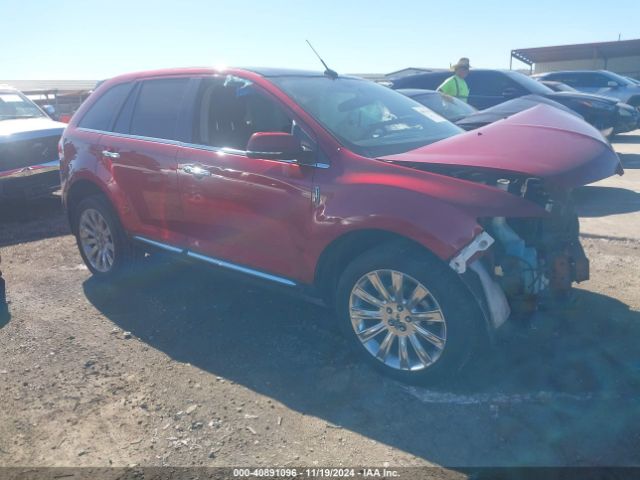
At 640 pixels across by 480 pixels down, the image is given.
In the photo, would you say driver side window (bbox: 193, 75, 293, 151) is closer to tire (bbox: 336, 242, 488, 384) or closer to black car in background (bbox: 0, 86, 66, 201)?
tire (bbox: 336, 242, 488, 384)

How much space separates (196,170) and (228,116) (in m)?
0.52

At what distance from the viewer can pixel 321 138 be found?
3.57 metres

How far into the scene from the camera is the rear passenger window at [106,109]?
5020mm

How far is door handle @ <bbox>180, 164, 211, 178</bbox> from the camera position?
4055mm

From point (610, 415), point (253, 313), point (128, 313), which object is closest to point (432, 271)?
point (610, 415)

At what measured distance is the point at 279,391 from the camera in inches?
133

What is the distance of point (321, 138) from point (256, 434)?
5.86 feet

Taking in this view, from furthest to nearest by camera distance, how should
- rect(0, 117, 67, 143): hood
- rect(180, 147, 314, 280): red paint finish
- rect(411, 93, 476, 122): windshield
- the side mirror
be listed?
rect(411, 93, 476, 122): windshield
rect(0, 117, 67, 143): hood
rect(180, 147, 314, 280): red paint finish
the side mirror

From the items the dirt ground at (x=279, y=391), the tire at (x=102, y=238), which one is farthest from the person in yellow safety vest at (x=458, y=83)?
the tire at (x=102, y=238)

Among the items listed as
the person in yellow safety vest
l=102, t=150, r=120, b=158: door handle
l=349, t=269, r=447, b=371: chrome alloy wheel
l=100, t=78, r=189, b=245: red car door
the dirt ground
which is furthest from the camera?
the person in yellow safety vest

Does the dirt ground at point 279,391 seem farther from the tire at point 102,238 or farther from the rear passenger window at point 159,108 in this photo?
the rear passenger window at point 159,108

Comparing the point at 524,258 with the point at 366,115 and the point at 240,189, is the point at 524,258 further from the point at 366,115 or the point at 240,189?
the point at 240,189

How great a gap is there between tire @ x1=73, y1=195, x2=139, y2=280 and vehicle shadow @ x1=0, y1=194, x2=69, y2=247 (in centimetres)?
200

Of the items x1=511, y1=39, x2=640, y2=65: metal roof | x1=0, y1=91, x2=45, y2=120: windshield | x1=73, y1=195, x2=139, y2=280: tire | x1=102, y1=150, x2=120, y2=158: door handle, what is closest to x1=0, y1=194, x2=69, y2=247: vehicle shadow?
x1=0, y1=91, x2=45, y2=120: windshield
